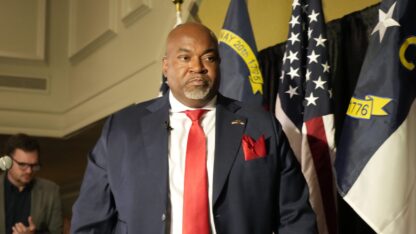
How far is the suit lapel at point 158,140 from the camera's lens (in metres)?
2.25

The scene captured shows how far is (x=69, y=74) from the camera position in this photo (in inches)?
320

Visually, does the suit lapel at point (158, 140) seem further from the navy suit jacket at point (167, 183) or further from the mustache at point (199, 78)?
the mustache at point (199, 78)

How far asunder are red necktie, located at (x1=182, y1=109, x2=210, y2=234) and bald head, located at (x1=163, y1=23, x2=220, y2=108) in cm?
11

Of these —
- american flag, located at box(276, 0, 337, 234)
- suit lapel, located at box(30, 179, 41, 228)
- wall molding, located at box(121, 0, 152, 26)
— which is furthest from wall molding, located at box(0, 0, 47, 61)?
american flag, located at box(276, 0, 337, 234)

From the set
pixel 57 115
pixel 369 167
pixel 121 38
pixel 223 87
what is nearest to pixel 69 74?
pixel 57 115

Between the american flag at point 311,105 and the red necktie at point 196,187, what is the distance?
3.42ft

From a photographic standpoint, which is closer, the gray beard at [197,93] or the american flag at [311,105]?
the gray beard at [197,93]

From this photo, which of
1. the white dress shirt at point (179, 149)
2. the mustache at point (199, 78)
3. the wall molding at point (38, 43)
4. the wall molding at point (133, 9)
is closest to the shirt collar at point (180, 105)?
the white dress shirt at point (179, 149)

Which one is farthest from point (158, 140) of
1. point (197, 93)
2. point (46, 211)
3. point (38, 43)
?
point (38, 43)

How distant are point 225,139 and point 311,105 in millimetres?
1140

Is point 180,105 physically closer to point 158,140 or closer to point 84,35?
point 158,140

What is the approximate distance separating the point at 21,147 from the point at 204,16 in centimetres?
175

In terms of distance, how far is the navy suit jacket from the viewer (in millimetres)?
2234

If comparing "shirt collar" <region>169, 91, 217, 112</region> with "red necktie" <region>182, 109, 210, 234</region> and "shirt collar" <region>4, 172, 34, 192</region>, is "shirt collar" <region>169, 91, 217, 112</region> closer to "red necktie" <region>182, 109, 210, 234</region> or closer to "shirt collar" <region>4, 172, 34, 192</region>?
"red necktie" <region>182, 109, 210, 234</region>
